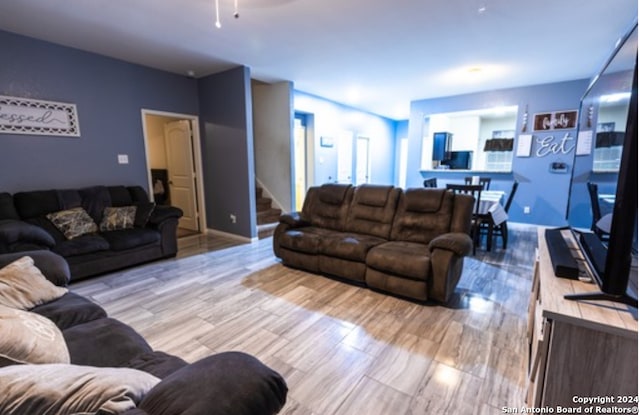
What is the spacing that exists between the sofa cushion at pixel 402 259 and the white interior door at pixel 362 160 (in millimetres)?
5332

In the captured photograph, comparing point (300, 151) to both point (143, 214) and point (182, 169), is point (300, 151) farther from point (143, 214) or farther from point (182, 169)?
point (143, 214)

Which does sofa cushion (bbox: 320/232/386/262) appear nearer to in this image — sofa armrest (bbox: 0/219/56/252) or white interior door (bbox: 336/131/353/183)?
sofa armrest (bbox: 0/219/56/252)

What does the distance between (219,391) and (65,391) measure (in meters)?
0.34

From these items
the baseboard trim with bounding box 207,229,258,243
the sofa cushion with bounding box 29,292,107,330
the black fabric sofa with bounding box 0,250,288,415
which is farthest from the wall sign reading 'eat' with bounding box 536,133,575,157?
the sofa cushion with bounding box 29,292,107,330

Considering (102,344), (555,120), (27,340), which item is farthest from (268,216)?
(555,120)

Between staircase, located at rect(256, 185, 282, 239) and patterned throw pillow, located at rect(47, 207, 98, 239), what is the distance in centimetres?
232

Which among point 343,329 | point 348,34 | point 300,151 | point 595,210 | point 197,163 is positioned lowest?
point 343,329

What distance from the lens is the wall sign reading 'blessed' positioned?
10.6 ft

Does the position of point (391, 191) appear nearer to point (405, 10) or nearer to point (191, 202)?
point (405, 10)

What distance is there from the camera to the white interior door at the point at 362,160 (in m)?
8.01

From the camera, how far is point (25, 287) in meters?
1.60

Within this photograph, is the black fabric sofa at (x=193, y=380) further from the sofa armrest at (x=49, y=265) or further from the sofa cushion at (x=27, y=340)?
the sofa armrest at (x=49, y=265)

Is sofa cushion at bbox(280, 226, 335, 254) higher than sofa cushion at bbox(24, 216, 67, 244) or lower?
lower

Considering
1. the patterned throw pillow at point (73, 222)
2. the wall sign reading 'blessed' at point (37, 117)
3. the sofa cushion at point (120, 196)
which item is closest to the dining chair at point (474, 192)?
the sofa cushion at point (120, 196)
